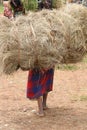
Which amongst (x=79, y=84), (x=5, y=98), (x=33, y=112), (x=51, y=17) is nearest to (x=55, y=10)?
(x=51, y=17)

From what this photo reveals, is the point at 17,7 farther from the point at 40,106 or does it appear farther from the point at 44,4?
the point at 40,106

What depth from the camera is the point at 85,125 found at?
18.7 feet

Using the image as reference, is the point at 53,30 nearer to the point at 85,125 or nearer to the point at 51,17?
the point at 51,17

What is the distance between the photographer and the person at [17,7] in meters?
5.93

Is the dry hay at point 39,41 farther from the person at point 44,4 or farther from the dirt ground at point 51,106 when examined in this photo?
the dirt ground at point 51,106

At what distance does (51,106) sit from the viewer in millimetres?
6566

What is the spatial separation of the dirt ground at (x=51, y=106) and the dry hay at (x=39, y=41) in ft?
2.49

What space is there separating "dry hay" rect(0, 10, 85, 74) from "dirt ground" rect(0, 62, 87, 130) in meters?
0.76

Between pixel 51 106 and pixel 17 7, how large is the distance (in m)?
1.47

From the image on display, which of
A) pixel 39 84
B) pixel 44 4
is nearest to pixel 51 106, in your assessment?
pixel 39 84

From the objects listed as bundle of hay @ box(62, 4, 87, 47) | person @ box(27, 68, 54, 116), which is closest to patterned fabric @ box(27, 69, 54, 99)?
person @ box(27, 68, 54, 116)

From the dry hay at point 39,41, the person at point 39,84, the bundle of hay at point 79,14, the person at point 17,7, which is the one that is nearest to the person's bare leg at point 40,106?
the person at point 39,84

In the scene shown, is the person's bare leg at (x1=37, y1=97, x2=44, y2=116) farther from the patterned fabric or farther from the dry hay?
the dry hay

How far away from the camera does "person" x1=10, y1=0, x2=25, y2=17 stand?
19.5 feet
